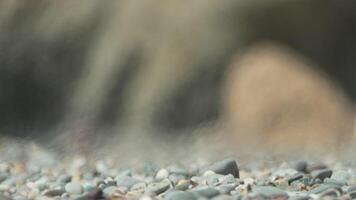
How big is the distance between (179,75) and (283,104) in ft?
2.86

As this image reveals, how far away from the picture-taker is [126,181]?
484 cm

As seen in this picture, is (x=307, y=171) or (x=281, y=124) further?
(x=281, y=124)

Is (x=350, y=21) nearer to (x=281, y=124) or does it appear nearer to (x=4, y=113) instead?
(x=281, y=124)

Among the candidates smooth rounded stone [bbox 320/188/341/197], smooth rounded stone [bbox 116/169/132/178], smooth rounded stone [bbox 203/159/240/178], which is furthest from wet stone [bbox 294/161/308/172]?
smooth rounded stone [bbox 116/169/132/178]

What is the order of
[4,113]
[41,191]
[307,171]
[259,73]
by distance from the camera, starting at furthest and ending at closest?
[4,113]
[259,73]
[307,171]
[41,191]

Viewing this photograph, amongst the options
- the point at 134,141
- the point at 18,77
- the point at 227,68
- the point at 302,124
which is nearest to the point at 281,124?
the point at 302,124

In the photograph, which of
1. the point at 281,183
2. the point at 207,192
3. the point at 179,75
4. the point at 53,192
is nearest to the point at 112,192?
the point at 53,192

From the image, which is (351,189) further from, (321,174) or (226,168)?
(226,168)

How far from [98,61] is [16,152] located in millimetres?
1104

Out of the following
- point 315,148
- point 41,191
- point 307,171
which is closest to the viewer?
point 41,191

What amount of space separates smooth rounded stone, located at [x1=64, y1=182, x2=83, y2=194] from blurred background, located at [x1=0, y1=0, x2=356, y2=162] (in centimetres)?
164

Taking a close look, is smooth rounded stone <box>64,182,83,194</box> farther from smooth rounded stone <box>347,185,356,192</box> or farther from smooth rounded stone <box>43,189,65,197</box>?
smooth rounded stone <box>347,185,356,192</box>

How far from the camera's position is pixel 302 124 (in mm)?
6406

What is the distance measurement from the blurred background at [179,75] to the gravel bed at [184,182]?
0.84 m
